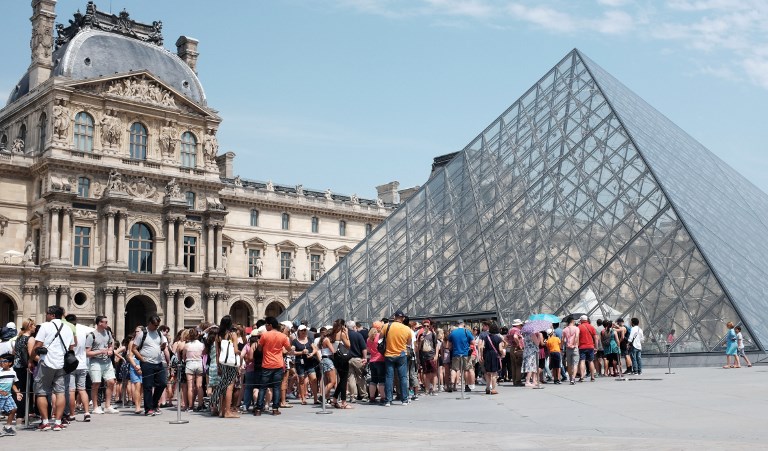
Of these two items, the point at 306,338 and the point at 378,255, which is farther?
the point at 378,255

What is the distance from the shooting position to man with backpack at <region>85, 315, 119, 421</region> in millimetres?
12367

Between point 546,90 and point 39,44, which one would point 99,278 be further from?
point 546,90

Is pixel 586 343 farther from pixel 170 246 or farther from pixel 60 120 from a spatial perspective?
pixel 60 120

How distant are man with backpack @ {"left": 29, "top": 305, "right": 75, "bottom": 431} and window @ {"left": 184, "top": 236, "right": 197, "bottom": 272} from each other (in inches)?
1484

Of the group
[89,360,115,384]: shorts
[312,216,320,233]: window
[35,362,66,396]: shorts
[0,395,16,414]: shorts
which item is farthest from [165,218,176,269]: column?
[0,395,16,414]: shorts

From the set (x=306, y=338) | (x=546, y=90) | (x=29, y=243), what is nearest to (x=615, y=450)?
(x=306, y=338)

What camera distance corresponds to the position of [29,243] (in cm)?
4159

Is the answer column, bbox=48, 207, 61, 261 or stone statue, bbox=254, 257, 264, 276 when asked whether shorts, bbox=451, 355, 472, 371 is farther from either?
stone statue, bbox=254, 257, 264, 276

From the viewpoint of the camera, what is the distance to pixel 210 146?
160ft

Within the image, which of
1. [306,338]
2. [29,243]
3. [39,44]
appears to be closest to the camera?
[306,338]

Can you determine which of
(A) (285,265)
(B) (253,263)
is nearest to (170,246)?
(B) (253,263)

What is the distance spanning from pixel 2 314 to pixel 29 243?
14.0ft

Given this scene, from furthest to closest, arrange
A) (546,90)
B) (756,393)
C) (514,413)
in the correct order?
(546,90), (756,393), (514,413)

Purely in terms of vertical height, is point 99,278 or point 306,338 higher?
point 99,278
